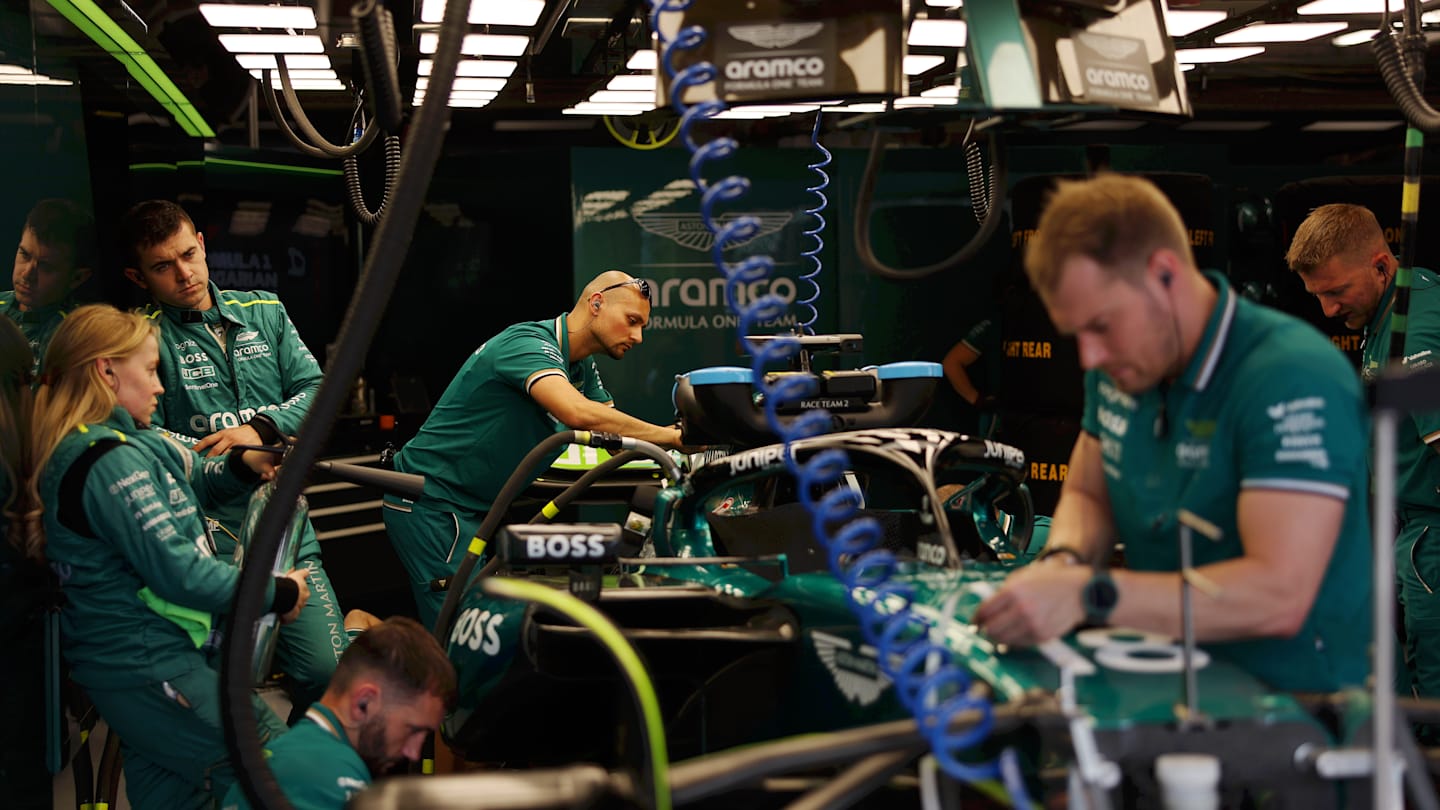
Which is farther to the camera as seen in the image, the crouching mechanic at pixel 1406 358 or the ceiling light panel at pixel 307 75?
the ceiling light panel at pixel 307 75

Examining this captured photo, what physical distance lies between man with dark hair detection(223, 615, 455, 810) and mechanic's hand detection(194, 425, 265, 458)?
3.60ft

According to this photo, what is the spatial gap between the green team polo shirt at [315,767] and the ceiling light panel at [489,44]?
375 centimetres

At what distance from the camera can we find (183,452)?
3275 mm

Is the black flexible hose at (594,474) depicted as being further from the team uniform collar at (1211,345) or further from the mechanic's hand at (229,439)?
the team uniform collar at (1211,345)

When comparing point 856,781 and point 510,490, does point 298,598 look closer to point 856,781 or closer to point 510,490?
point 510,490

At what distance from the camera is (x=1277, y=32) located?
6590mm

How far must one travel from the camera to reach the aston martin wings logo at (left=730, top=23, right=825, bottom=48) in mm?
2186

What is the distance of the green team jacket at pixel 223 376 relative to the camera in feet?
13.3

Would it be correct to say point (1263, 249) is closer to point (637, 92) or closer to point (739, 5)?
point (637, 92)

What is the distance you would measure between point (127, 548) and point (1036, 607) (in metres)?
2.07

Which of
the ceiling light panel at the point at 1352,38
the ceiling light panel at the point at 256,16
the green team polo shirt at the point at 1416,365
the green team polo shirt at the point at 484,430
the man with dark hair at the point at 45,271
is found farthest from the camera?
the ceiling light panel at the point at 1352,38

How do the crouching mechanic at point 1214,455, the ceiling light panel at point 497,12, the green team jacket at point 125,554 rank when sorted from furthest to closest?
the ceiling light panel at point 497,12, the green team jacket at point 125,554, the crouching mechanic at point 1214,455

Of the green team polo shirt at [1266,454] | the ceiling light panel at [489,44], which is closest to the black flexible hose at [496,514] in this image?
the green team polo shirt at [1266,454]

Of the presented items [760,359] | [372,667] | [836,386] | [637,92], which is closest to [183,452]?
[372,667]
